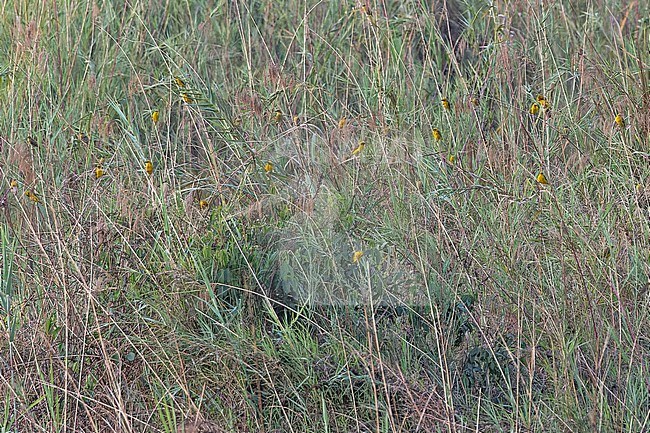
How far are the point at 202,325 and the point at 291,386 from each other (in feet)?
1.03

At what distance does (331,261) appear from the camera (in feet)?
6.92

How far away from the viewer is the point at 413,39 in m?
3.33

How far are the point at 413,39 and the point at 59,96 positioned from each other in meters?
1.36

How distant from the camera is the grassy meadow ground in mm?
1828

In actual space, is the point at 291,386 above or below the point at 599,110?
below

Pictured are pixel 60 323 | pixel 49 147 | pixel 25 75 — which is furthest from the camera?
pixel 25 75

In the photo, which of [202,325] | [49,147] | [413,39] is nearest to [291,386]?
[202,325]

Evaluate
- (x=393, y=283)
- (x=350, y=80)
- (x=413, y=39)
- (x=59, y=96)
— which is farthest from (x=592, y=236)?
(x=59, y=96)

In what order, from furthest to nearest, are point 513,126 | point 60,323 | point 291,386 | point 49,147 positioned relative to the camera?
1. point 513,126
2. point 49,147
3. point 60,323
4. point 291,386

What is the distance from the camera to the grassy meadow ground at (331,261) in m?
1.83

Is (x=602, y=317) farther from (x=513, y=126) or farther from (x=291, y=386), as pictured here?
(x=513, y=126)

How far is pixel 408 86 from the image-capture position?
2914mm

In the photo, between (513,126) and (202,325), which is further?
(513,126)

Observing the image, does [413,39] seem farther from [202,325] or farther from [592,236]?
[202,325]
